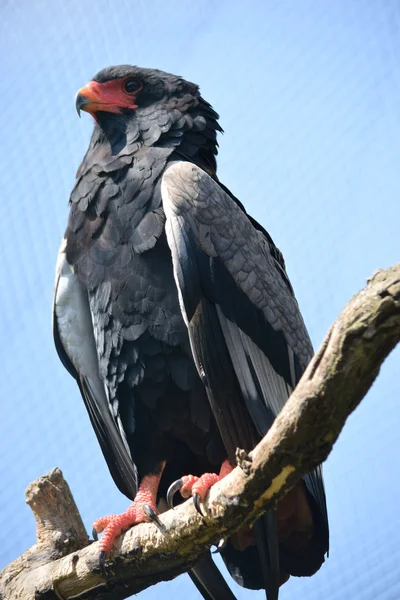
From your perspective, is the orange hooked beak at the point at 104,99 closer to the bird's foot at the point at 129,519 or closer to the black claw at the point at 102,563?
the bird's foot at the point at 129,519

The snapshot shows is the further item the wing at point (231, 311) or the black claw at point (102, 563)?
the wing at point (231, 311)

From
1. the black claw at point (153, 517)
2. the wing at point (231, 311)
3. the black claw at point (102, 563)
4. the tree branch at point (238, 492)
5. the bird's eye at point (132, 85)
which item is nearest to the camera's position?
the tree branch at point (238, 492)

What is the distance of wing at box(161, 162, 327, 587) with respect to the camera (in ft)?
13.9

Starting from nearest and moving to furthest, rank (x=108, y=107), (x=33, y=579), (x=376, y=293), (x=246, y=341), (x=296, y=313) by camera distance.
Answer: (x=376, y=293)
(x=33, y=579)
(x=246, y=341)
(x=296, y=313)
(x=108, y=107)

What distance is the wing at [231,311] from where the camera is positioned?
425 centimetres

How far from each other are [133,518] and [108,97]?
8.12ft

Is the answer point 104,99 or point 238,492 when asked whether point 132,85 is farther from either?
point 238,492

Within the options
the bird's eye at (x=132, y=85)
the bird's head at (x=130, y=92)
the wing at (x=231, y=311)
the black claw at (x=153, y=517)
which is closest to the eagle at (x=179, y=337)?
the wing at (x=231, y=311)

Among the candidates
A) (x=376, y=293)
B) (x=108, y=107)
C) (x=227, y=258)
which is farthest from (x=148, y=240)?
(x=376, y=293)

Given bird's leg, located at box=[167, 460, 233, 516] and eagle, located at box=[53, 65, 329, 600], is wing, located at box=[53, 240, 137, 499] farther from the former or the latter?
bird's leg, located at box=[167, 460, 233, 516]

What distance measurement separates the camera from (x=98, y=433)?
5.02 m

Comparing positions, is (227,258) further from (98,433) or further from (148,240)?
(98,433)

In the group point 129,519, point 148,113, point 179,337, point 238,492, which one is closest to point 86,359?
point 179,337

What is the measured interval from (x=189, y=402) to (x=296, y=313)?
81 cm
